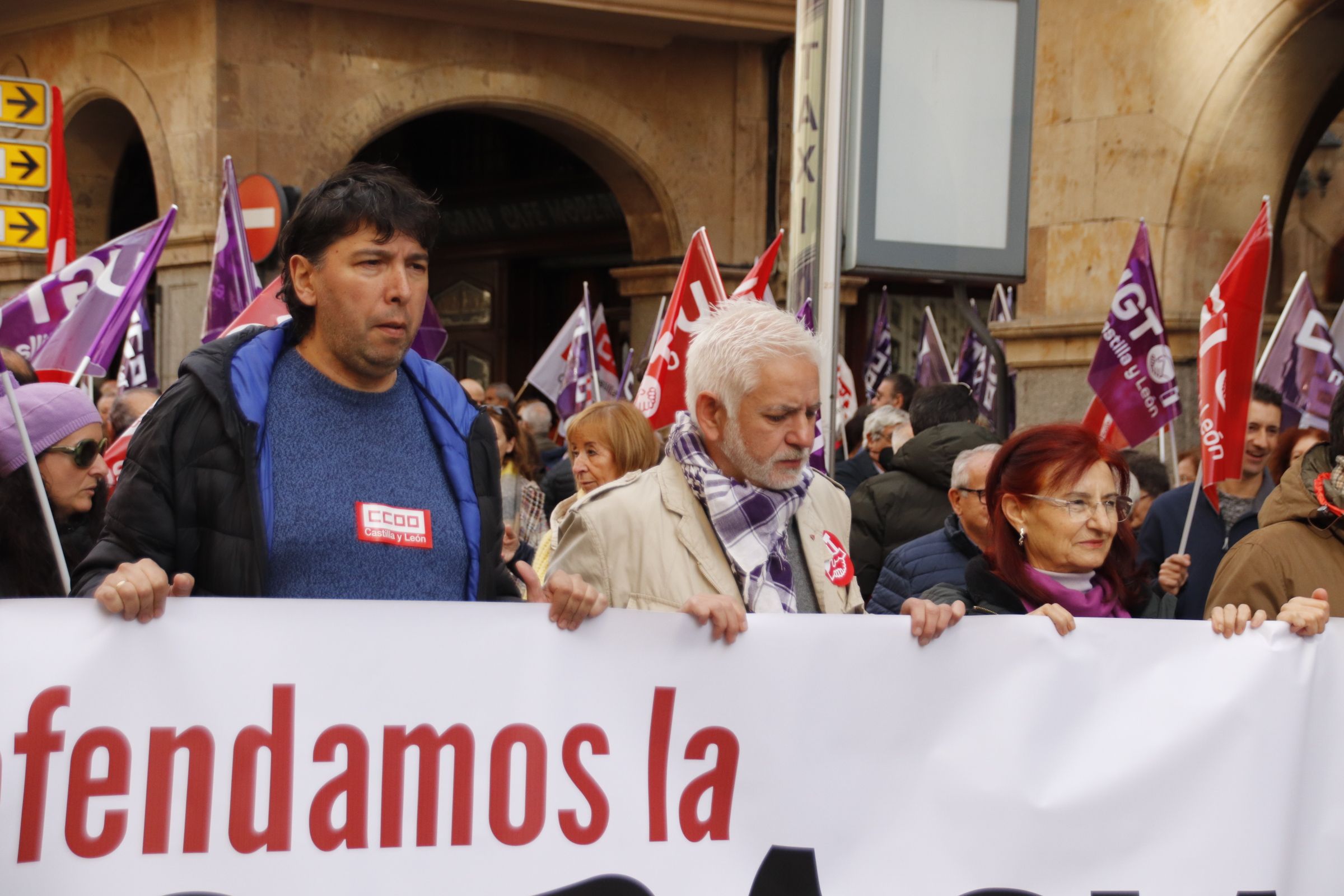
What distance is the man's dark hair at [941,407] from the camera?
6.38 m

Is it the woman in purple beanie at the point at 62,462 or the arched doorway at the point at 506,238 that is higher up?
the arched doorway at the point at 506,238

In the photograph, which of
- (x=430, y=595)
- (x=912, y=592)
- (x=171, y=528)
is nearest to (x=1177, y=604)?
(x=912, y=592)

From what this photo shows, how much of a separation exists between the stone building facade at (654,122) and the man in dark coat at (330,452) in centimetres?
754

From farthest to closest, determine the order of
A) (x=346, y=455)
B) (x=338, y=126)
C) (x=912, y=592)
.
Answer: (x=338, y=126)
(x=912, y=592)
(x=346, y=455)

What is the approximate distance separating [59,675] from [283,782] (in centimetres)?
38

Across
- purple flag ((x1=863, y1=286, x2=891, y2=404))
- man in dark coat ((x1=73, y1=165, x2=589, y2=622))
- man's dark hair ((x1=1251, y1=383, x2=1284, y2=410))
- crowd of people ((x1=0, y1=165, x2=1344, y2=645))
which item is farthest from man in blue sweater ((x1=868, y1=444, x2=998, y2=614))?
purple flag ((x1=863, y1=286, x2=891, y2=404))

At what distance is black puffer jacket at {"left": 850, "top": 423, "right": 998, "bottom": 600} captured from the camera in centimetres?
566

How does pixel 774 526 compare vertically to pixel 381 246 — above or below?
below

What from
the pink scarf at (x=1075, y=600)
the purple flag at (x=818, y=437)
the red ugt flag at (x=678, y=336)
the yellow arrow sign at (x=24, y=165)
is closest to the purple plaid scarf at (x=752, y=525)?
the pink scarf at (x=1075, y=600)

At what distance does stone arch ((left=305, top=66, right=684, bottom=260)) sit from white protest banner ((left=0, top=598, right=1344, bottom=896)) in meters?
10.6

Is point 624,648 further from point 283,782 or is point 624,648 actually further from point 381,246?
point 381,246

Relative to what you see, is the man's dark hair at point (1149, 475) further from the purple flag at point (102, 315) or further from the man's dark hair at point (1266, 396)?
the purple flag at point (102, 315)

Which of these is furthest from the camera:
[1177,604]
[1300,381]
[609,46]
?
[609,46]

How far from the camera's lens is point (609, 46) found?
46.9 feet
